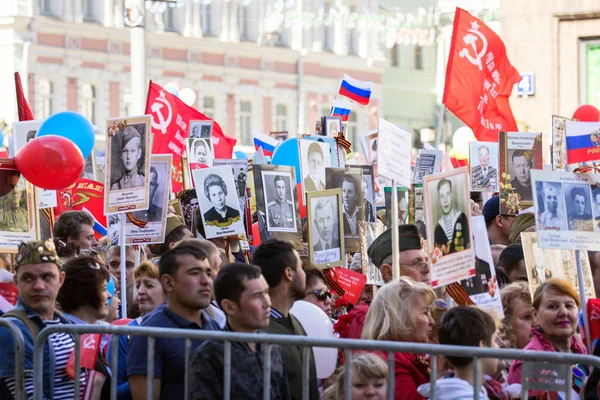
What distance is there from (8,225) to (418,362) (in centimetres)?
281

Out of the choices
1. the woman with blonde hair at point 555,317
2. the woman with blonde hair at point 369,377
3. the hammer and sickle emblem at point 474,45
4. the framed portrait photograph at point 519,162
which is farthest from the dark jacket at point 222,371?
the hammer and sickle emblem at point 474,45

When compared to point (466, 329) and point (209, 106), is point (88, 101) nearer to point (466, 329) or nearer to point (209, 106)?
point (209, 106)

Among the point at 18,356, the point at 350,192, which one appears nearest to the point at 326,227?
the point at 350,192

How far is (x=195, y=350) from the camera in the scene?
5.49 m

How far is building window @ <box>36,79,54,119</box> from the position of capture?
1561 inches

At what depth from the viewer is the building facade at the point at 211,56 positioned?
132 ft

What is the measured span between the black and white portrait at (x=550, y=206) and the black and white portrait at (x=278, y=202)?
2146 millimetres

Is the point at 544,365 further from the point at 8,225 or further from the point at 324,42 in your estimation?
the point at 324,42

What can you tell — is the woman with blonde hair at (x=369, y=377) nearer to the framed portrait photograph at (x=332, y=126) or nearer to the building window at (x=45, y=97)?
the framed portrait photograph at (x=332, y=126)

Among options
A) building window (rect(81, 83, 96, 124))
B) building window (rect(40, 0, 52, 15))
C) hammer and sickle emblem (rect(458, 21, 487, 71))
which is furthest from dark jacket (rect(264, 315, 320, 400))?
building window (rect(81, 83, 96, 124))

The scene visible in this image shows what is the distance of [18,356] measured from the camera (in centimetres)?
586

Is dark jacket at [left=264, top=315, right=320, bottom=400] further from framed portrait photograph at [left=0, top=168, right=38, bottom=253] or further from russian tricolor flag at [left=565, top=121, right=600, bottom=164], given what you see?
russian tricolor flag at [left=565, top=121, right=600, bottom=164]

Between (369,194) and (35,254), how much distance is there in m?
4.02

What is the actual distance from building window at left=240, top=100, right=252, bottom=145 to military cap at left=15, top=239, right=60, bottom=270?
1586 inches
